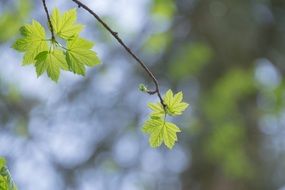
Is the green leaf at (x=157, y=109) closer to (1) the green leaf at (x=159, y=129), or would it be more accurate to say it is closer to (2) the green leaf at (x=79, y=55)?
(1) the green leaf at (x=159, y=129)

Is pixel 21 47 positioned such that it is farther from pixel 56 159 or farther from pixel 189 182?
pixel 189 182

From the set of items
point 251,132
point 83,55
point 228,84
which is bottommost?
point 83,55

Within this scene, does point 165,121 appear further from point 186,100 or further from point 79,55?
point 186,100

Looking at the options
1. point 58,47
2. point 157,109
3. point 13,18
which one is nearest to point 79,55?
point 58,47

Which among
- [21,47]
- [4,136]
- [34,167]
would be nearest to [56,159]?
[34,167]

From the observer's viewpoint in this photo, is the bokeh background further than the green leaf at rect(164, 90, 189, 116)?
Yes

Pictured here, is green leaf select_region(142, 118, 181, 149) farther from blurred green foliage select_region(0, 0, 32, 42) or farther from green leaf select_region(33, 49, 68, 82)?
blurred green foliage select_region(0, 0, 32, 42)

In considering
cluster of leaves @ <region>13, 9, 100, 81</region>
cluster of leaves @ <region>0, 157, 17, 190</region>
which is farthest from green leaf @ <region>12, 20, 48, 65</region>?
cluster of leaves @ <region>0, 157, 17, 190</region>
